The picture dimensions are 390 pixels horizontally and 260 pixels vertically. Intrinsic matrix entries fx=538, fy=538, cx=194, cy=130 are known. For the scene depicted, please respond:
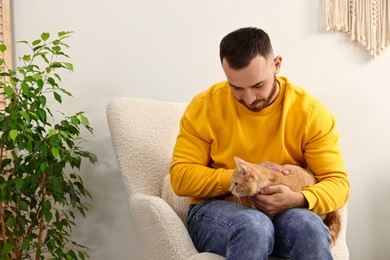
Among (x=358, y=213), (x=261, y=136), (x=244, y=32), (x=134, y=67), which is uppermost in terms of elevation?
(x=244, y=32)

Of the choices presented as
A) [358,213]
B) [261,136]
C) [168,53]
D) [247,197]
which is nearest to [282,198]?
[247,197]

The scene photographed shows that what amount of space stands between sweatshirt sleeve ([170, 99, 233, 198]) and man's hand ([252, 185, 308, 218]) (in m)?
0.14

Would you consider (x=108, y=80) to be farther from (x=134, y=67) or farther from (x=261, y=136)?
(x=261, y=136)

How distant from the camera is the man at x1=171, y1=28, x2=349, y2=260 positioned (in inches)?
55.3

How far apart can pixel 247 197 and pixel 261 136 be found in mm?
200

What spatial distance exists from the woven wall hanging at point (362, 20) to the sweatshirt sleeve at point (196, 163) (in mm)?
1010

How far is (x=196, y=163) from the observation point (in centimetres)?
168

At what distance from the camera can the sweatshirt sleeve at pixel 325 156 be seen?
158 centimetres

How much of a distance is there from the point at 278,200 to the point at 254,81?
34 centimetres

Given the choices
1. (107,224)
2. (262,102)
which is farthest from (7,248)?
(262,102)

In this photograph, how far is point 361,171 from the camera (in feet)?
8.25

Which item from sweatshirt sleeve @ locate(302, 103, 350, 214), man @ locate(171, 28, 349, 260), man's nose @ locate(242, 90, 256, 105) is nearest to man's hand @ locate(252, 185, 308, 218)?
man @ locate(171, 28, 349, 260)

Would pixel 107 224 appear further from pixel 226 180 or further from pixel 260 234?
pixel 260 234

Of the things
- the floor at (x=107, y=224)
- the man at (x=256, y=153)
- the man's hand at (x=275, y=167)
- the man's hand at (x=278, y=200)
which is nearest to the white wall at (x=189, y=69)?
the floor at (x=107, y=224)
